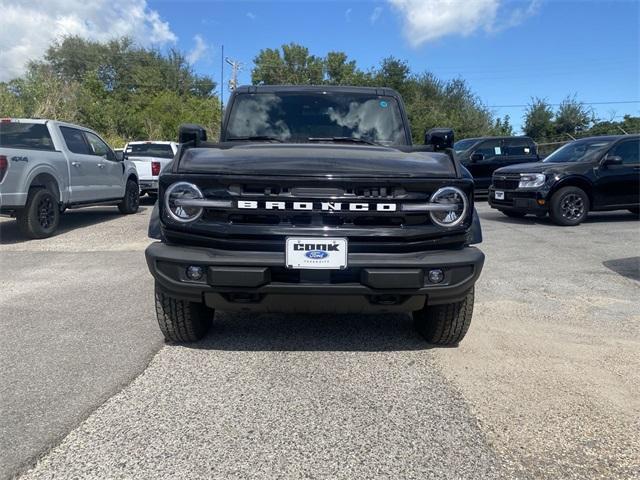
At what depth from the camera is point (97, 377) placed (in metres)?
3.13

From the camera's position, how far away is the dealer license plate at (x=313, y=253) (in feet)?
9.66

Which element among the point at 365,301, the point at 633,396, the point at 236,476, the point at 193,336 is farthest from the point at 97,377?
the point at 633,396

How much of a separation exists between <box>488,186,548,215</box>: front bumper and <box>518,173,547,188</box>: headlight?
0.12 m

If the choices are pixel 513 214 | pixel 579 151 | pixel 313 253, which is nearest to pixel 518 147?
pixel 579 151

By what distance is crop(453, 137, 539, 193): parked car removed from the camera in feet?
47.8

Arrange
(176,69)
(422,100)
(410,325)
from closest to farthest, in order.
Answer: (410,325), (422,100), (176,69)

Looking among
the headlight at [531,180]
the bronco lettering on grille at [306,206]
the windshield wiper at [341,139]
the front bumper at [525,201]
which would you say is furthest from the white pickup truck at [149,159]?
the bronco lettering on grille at [306,206]

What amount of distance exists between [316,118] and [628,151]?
8.08m

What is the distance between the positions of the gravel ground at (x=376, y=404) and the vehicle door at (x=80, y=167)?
5.35m

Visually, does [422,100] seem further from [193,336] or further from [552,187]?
[193,336]

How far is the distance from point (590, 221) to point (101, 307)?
9.34 meters

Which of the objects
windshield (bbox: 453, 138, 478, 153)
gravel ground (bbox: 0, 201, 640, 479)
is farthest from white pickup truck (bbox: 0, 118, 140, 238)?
windshield (bbox: 453, 138, 478, 153)

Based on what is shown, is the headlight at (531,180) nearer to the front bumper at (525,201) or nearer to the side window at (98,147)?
the front bumper at (525,201)

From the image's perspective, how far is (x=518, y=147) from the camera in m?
15.1
